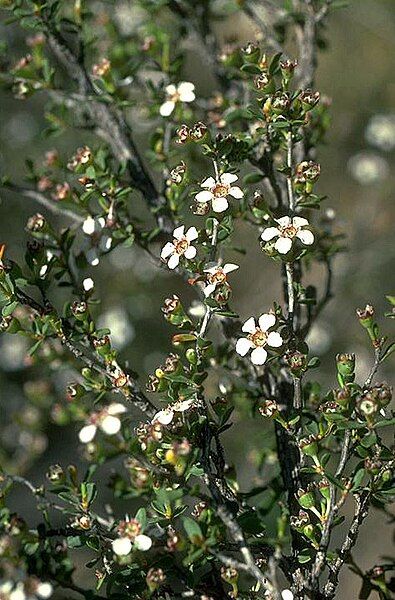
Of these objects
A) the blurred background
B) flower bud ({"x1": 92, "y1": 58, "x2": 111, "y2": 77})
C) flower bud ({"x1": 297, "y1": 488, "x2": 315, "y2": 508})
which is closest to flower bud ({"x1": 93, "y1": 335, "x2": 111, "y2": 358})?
flower bud ({"x1": 297, "y1": 488, "x2": 315, "y2": 508})

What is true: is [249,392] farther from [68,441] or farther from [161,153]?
[68,441]

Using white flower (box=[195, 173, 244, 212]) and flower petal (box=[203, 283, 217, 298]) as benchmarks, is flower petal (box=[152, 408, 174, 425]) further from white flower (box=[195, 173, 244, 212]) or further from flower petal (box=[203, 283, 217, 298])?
white flower (box=[195, 173, 244, 212])

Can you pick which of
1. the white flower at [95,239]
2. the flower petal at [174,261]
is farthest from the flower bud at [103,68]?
the flower petal at [174,261]

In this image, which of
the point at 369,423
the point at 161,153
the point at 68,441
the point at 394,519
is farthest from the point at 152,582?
the point at 68,441

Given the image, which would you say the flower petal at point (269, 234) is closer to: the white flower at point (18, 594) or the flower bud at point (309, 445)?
the flower bud at point (309, 445)

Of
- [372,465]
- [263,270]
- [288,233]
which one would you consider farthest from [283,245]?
[263,270]

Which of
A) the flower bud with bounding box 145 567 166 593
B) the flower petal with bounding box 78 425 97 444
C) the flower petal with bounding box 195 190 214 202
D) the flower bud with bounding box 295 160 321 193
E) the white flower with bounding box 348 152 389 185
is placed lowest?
the white flower with bounding box 348 152 389 185
